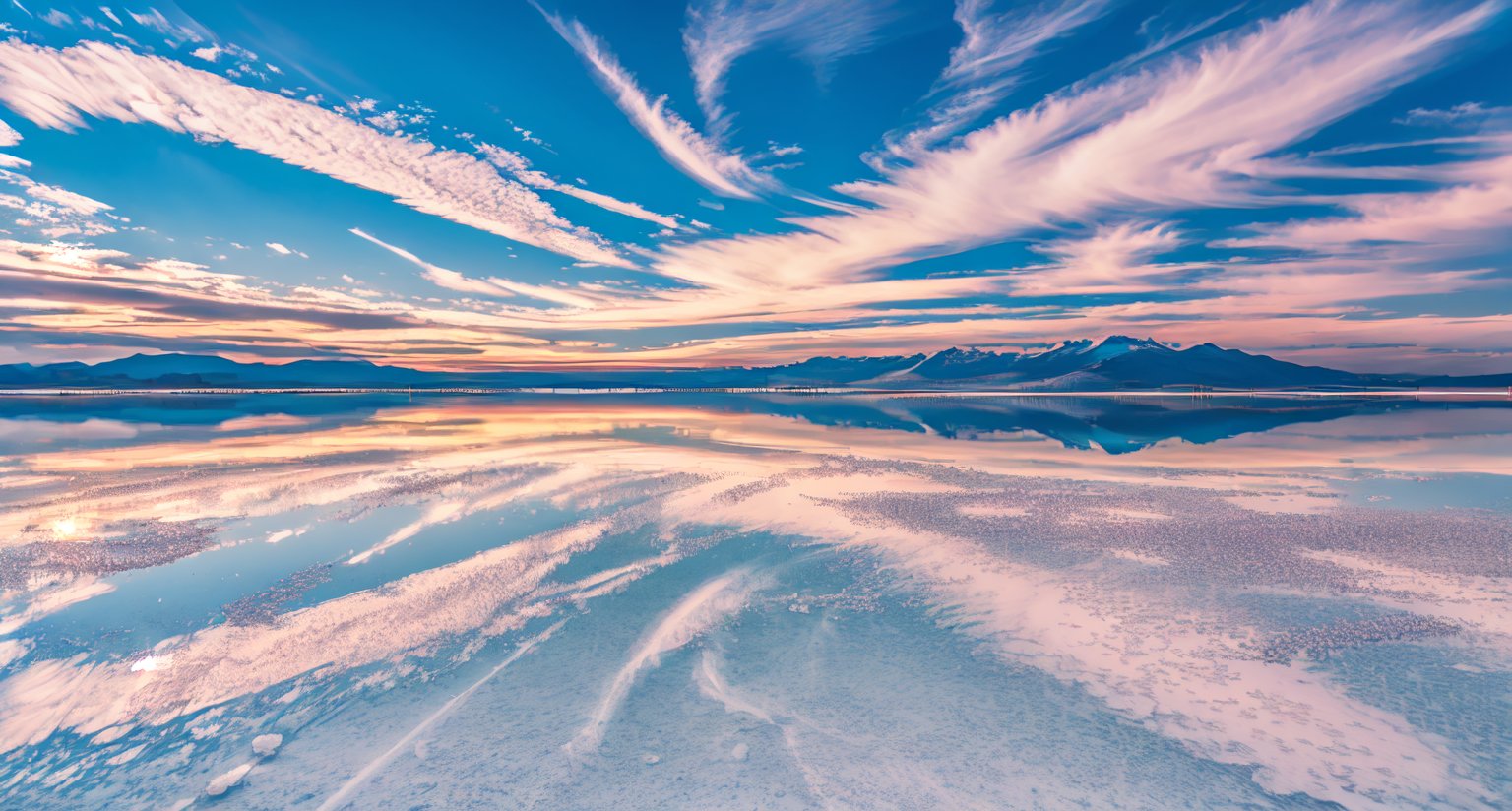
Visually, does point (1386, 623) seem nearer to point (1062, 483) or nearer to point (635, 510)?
point (1062, 483)

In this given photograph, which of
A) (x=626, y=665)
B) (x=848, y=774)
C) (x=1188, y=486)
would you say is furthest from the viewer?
(x=1188, y=486)

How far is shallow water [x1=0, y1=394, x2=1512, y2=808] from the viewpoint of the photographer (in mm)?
5375

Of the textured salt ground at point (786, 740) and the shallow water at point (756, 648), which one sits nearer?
the textured salt ground at point (786, 740)

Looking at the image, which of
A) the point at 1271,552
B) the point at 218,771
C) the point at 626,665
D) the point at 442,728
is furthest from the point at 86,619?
the point at 1271,552

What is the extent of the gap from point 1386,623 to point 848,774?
7.13 m

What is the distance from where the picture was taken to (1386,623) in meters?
8.17

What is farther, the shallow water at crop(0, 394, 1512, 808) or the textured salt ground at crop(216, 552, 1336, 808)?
the shallow water at crop(0, 394, 1512, 808)

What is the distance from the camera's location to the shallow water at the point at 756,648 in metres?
5.38

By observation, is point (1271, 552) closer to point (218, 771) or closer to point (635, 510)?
point (635, 510)

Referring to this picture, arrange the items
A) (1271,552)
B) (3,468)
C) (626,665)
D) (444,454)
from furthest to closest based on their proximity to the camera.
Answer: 1. (444,454)
2. (3,468)
3. (1271,552)
4. (626,665)

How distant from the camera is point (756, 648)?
7668mm

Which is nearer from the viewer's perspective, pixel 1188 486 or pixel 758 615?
pixel 758 615

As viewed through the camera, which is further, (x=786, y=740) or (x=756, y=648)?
(x=756, y=648)

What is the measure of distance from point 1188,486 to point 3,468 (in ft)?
109
